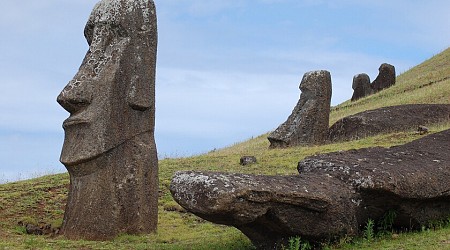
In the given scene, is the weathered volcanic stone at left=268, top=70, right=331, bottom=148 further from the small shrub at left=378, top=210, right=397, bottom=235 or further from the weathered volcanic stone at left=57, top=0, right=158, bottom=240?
the small shrub at left=378, top=210, right=397, bottom=235

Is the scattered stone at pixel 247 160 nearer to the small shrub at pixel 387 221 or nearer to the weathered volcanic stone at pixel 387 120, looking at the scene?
the weathered volcanic stone at pixel 387 120

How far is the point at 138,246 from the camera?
1358 centimetres

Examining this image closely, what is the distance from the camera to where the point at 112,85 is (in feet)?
51.1

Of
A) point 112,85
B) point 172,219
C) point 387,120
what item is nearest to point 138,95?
point 112,85

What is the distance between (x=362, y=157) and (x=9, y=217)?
8.40 m

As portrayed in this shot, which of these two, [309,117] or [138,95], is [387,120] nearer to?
[309,117]

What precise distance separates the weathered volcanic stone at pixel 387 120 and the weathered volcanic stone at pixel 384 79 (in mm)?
21157

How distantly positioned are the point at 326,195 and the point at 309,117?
758 inches

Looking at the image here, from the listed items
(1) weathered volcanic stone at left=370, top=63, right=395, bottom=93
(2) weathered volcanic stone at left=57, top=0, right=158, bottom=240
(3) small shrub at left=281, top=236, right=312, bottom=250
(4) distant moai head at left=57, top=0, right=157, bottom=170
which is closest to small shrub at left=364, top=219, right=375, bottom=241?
(3) small shrub at left=281, top=236, right=312, bottom=250

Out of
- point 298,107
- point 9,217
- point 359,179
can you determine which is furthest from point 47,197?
point 298,107

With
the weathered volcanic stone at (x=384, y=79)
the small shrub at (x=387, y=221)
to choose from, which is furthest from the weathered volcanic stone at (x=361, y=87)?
the small shrub at (x=387, y=221)

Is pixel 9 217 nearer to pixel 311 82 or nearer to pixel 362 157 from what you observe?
pixel 362 157

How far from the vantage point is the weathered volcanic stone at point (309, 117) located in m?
30.4

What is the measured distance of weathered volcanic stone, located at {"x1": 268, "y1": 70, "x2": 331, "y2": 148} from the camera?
3044cm
